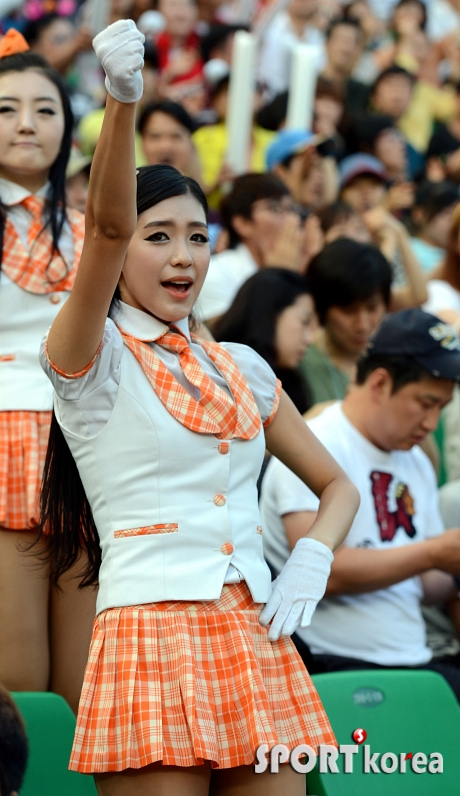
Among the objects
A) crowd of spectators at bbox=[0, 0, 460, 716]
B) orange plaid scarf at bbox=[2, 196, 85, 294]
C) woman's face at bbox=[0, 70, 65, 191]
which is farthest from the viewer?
crowd of spectators at bbox=[0, 0, 460, 716]

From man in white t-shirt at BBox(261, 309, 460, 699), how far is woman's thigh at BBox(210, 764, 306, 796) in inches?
41.8

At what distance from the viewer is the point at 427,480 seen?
3221 mm

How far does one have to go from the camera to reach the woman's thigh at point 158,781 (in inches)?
64.1

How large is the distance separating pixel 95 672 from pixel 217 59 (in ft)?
19.6

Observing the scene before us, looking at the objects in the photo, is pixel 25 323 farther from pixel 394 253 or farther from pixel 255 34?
pixel 255 34

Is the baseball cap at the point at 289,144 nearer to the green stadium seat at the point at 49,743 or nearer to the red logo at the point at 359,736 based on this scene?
the red logo at the point at 359,736

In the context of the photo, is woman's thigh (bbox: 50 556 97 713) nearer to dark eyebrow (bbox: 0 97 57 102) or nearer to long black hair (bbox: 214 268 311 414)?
dark eyebrow (bbox: 0 97 57 102)

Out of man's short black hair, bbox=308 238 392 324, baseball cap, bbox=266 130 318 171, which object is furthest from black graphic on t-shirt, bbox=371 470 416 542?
baseball cap, bbox=266 130 318 171

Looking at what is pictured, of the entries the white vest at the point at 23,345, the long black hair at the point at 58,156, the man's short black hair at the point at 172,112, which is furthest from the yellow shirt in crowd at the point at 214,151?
the white vest at the point at 23,345

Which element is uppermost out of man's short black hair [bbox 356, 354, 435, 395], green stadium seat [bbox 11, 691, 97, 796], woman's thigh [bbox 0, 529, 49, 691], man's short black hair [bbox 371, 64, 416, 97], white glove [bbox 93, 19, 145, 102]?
man's short black hair [bbox 371, 64, 416, 97]

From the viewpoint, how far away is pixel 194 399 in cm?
180

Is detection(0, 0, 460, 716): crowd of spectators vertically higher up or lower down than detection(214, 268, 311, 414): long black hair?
higher up

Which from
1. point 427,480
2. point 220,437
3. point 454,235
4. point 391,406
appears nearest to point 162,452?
point 220,437

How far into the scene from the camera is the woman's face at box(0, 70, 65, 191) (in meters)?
2.49
